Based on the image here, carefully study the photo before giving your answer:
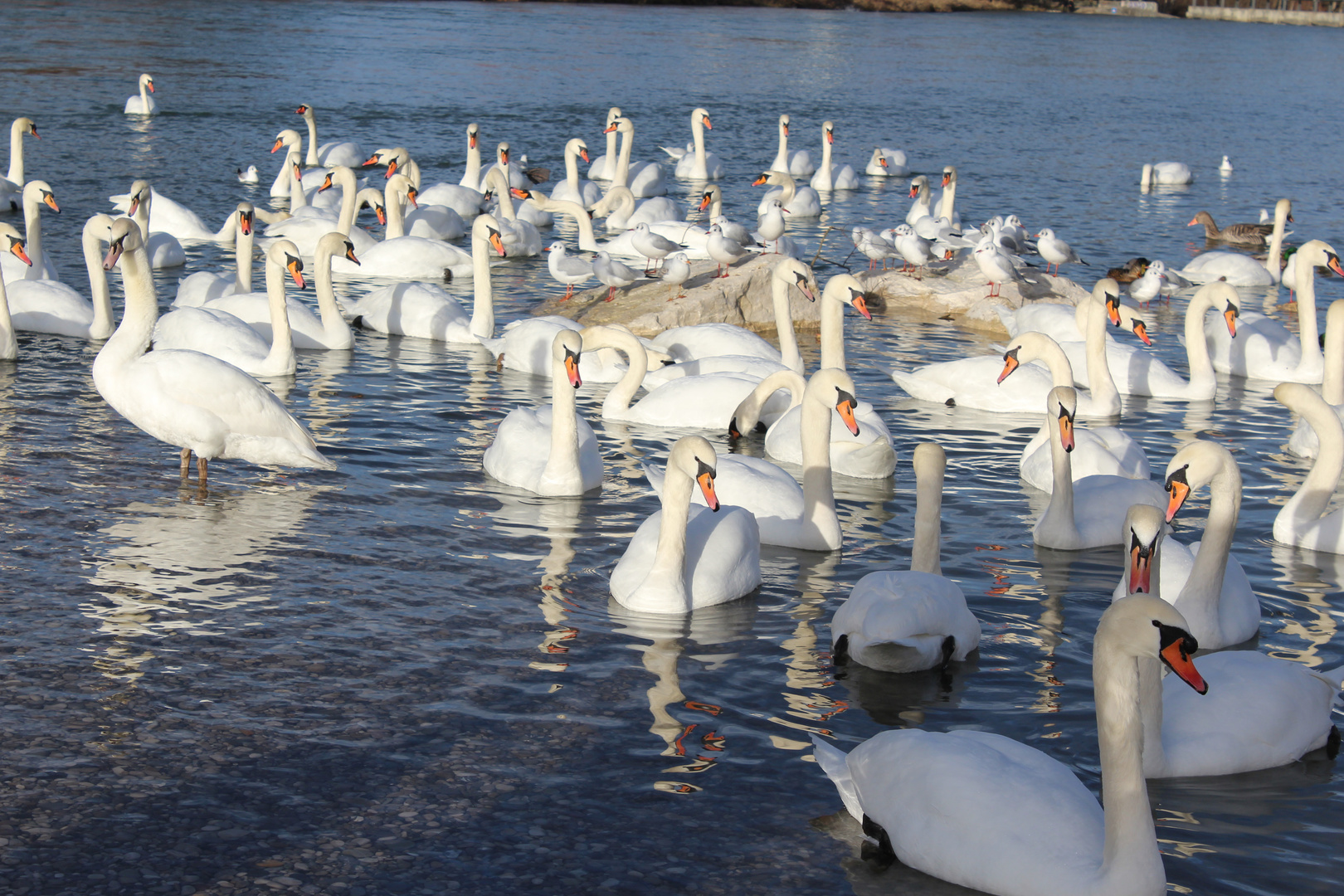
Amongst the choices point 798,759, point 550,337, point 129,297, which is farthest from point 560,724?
point 550,337

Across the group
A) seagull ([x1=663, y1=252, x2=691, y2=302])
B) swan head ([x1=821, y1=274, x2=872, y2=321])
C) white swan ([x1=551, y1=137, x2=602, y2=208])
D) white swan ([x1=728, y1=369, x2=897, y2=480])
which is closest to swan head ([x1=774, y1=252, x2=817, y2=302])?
swan head ([x1=821, y1=274, x2=872, y2=321])

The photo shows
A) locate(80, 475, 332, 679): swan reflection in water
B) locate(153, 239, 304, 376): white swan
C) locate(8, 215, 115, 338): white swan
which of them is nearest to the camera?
locate(80, 475, 332, 679): swan reflection in water

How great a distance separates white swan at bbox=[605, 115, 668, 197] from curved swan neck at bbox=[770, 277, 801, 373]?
38.9ft

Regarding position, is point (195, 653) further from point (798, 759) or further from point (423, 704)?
point (798, 759)

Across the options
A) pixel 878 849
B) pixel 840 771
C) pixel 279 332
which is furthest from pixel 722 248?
pixel 878 849

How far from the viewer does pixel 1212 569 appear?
6891 millimetres

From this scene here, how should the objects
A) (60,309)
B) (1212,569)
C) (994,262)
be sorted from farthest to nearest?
(994,262), (60,309), (1212,569)

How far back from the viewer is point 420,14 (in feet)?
233

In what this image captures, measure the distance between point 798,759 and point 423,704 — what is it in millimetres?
1630

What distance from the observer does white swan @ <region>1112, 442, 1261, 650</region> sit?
6.88 m

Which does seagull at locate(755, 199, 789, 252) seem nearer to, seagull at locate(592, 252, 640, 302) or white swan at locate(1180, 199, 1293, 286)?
seagull at locate(592, 252, 640, 302)

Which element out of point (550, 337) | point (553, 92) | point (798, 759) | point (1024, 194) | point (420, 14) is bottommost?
point (798, 759)

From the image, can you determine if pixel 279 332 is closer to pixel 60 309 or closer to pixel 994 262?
pixel 60 309

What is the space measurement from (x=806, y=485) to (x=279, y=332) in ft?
18.4
